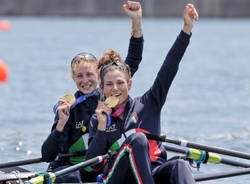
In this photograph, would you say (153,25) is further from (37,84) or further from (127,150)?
(127,150)

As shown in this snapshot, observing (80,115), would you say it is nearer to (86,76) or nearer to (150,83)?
(86,76)

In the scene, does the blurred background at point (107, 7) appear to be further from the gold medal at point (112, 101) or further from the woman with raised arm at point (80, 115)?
the gold medal at point (112, 101)

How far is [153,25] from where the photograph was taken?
46.2 meters

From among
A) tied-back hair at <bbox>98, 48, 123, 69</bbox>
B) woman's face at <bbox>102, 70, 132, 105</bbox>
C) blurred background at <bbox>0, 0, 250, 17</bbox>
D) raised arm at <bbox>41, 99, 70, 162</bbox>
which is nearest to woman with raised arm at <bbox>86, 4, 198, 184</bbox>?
woman's face at <bbox>102, 70, 132, 105</bbox>

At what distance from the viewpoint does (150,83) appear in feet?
56.3

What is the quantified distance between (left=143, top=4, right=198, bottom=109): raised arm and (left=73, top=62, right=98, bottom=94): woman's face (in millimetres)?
700

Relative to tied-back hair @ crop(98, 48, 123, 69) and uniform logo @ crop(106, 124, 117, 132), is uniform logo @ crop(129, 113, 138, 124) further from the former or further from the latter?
tied-back hair @ crop(98, 48, 123, 69)

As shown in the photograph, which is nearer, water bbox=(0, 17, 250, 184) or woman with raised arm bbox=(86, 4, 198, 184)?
woman with raised arm bbox=(86, 4, 198, 184)

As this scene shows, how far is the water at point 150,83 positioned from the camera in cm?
1055

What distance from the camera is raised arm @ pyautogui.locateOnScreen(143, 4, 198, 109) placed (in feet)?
18.9

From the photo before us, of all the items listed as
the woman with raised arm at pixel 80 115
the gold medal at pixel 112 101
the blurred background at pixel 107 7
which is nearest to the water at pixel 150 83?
the woman with raised arm at pixel 80 115

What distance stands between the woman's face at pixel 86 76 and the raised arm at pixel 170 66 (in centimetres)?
70

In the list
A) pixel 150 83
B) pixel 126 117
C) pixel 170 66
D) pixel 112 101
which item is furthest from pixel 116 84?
pixel 150 83

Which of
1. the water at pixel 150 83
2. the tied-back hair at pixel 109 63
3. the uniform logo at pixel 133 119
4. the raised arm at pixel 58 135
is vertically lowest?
the water at pixel 150 83
